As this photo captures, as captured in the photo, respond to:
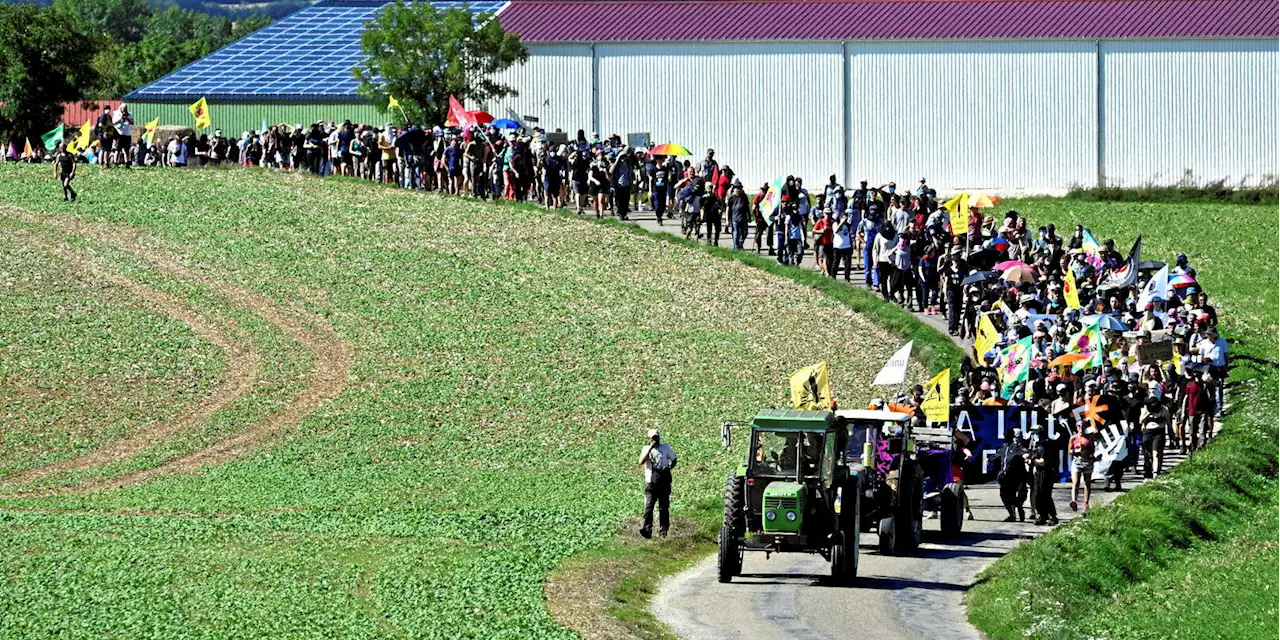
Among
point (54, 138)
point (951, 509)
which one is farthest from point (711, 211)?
point (951, 509)

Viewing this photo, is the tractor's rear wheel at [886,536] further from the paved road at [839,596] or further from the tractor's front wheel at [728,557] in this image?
the tractor's front wheel at [728,557]

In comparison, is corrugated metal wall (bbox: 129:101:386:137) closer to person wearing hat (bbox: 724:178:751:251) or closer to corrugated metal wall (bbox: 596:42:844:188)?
corrugated metal wall (bbox: 596:42:844:188)

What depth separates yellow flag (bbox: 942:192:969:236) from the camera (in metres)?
44.8

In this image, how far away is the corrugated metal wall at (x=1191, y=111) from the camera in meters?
71.6

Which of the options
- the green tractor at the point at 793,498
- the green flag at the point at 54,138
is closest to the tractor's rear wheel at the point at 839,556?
the green tractor at the point at 793,498

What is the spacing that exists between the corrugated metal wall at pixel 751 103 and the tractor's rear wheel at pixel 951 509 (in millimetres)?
43443

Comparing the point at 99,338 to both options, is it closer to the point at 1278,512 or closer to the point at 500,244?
the point at 500,244

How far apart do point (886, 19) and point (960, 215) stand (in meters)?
30.5

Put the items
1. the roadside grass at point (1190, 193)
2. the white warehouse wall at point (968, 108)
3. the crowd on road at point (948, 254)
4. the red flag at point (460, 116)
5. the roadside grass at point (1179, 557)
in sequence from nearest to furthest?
the roadside grass at point (1179, 557)
the crowd on road at point (948, 254)
the red flag at point (460, 116)
the roadside grass at point (1190, 193)
the white warehouse wall at point (968, 108)

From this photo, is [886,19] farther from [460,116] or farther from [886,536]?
[886,536]

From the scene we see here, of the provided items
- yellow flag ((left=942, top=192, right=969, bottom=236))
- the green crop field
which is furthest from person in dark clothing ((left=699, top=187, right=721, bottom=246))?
yellow flag ((left=942, top=192, right=969, bottom=236))

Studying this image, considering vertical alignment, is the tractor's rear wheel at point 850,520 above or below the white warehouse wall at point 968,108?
below

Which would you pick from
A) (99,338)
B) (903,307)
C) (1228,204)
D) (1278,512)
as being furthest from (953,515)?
(1228,204)

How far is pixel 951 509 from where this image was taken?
1182 inches
